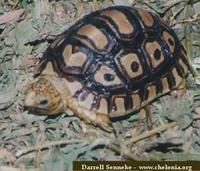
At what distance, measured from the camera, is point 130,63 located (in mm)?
4406

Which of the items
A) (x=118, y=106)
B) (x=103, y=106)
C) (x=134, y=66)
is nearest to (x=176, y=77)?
(x=134, y=66)

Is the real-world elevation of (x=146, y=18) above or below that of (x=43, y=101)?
above

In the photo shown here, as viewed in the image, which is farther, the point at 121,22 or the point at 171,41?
the point at 171,41

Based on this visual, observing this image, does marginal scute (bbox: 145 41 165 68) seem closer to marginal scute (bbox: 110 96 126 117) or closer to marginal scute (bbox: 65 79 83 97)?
marginal scute (bbox: 110 96 126 117)

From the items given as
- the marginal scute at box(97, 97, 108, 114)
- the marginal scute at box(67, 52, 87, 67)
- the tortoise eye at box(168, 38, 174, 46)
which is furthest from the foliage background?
the marginal scute at box(67, 52, 87, 67)

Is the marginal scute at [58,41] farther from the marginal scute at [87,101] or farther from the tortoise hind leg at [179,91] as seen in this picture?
the tortoise hind leg at [179,91]

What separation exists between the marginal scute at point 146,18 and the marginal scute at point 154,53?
143mm

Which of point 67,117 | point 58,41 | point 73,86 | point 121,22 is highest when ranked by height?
point 121,22

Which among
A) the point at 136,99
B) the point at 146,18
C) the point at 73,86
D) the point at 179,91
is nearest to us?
the point at 73,86

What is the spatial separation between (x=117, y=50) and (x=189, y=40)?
787 millimetres

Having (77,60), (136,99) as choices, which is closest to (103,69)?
(77,60)
